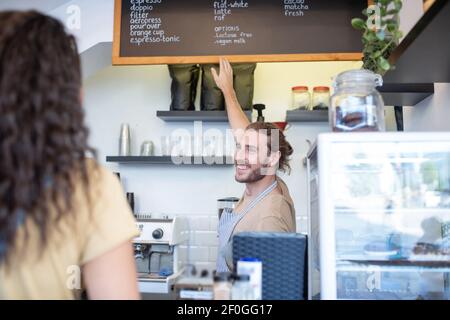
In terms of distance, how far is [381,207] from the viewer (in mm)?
1467

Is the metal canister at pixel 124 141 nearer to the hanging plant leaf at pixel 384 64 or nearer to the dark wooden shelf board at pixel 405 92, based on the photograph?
the dark wooden shelf board at pixel 405 92

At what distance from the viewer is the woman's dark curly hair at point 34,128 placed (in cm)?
76

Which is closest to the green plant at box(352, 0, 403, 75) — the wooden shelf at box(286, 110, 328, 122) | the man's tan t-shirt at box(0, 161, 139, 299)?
the man's tan t-shirt at box(0, 161, 139, 299)

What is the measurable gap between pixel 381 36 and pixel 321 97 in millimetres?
1589

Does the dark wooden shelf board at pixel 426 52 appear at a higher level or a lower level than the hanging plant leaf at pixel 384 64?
higher

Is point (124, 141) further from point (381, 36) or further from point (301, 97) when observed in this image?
point (381, 36)

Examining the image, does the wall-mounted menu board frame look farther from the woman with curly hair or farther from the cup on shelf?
the woman with curly hair

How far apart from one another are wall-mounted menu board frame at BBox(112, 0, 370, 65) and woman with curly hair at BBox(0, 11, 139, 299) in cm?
168

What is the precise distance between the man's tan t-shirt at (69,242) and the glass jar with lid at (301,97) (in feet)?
8.32

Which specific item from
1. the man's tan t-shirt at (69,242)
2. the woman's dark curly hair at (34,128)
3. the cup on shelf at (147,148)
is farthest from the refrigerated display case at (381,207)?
the cup on shelf at (147,148)

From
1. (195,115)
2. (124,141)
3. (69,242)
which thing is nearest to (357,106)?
(69,242)

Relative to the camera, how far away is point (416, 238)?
62.1 inches
